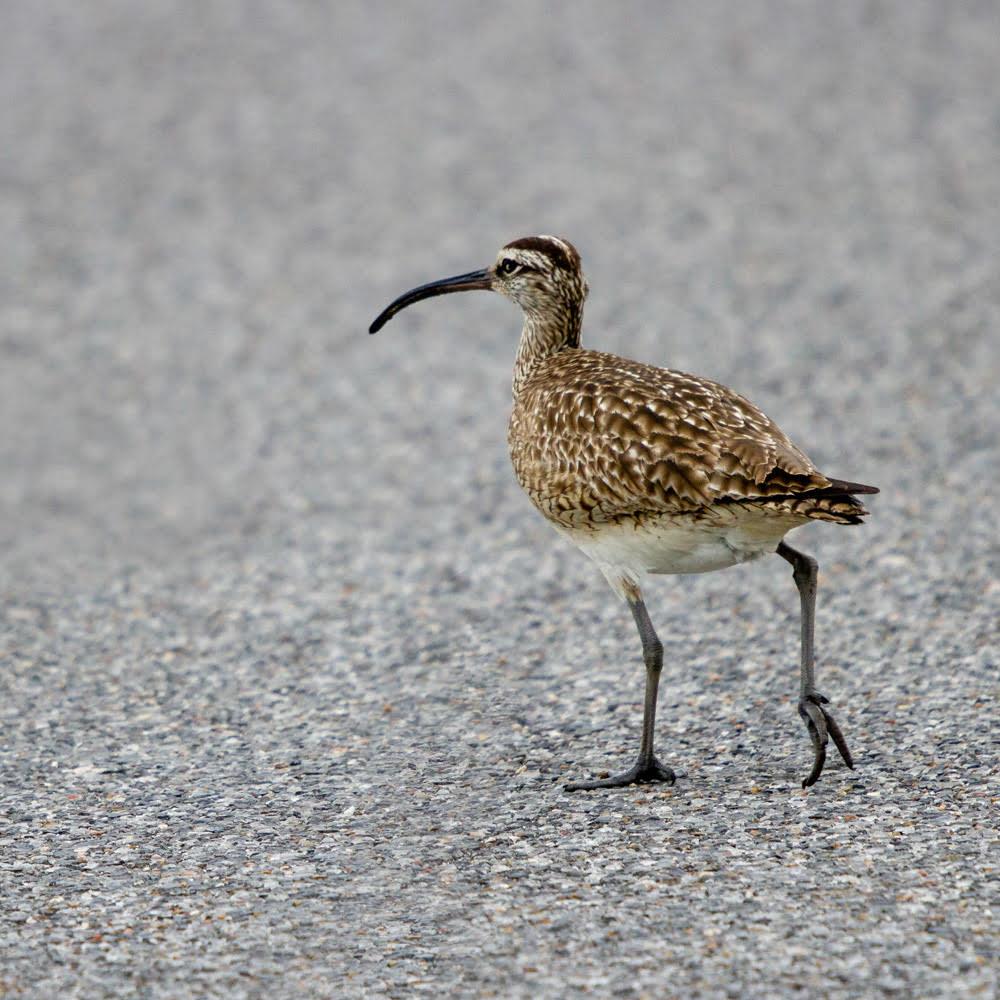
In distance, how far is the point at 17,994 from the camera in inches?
220

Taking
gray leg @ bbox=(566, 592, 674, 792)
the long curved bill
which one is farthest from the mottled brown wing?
the long curved bill

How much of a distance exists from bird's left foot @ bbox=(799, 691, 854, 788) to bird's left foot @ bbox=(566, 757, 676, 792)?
61 centimetres

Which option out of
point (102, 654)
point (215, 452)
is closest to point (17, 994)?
point (102, 654)

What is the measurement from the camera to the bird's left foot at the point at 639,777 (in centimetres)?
726

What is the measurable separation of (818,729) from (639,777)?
2.71 feet

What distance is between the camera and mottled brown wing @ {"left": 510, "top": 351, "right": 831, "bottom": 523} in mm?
6664

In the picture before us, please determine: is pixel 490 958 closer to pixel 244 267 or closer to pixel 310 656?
pixel 310 656

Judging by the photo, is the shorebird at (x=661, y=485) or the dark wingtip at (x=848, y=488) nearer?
the dark wingtip at (x=848, y=488)

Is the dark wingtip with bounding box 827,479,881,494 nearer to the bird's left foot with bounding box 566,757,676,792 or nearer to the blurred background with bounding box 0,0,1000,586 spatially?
the bird's left foot with bounding box 566,757,676,792

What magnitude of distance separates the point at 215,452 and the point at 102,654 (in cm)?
463

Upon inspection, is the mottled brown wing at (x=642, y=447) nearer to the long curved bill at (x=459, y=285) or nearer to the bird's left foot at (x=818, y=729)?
the long curved bill at (x=459, y=285)

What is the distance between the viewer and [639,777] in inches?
287

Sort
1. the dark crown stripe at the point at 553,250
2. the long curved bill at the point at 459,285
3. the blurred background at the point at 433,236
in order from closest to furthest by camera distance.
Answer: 1. the dark crown stripe at the point at 553,250
2. the long curved bill at the point at 459,285
3. the blurred background at the point at 433,236

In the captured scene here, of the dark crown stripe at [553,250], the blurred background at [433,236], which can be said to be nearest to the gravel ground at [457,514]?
the blurred background at [433,236]
